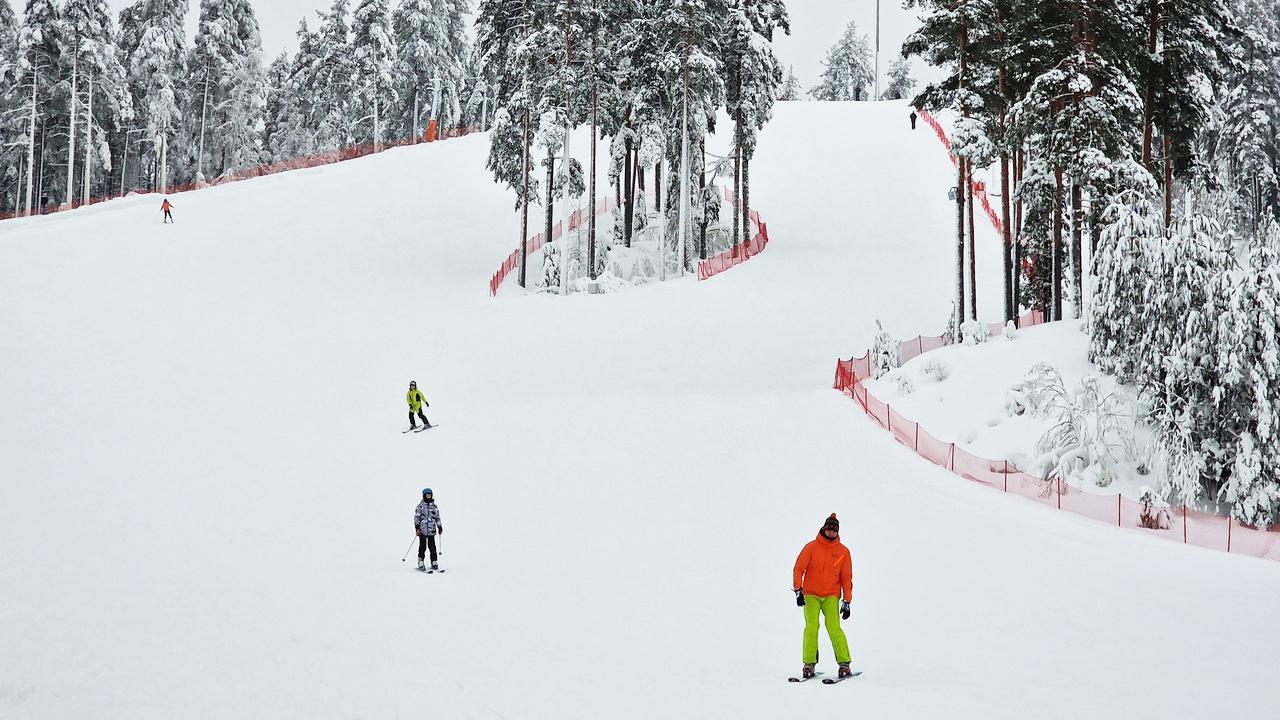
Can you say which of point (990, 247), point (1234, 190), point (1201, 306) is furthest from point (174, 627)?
point (1234, 190)

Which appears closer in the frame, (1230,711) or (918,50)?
(1230,711)

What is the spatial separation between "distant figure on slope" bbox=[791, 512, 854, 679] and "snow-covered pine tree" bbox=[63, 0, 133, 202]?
198 feet

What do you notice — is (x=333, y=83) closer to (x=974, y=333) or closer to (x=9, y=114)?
(x=9, y=114)

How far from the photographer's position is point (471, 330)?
33594 millimetres

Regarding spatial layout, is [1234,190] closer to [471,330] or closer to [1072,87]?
[1072,87]

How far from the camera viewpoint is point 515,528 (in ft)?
53.0

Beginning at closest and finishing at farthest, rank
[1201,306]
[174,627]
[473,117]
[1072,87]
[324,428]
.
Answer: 1. [174,627]
2. [1201,306]
3. [324,428]
4. [1072,87]
5. [473,117]

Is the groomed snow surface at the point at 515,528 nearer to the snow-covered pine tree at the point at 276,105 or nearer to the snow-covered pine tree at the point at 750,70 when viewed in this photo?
the snow-covered pine tree at the point at 750,70

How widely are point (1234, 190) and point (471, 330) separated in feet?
120

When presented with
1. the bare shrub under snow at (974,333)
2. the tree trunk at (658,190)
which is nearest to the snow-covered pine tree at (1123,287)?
the bare shrub under snow at (974,333)

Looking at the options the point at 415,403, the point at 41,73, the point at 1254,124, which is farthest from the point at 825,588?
the point at 41,73

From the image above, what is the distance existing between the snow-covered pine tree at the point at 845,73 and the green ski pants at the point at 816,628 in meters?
103

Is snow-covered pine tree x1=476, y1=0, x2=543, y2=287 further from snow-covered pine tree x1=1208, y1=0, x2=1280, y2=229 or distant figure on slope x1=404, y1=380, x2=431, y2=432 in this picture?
snow-covered pine tree x1=1208, y1=0, x2=1280, y2=229

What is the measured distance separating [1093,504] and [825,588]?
1006 cm
